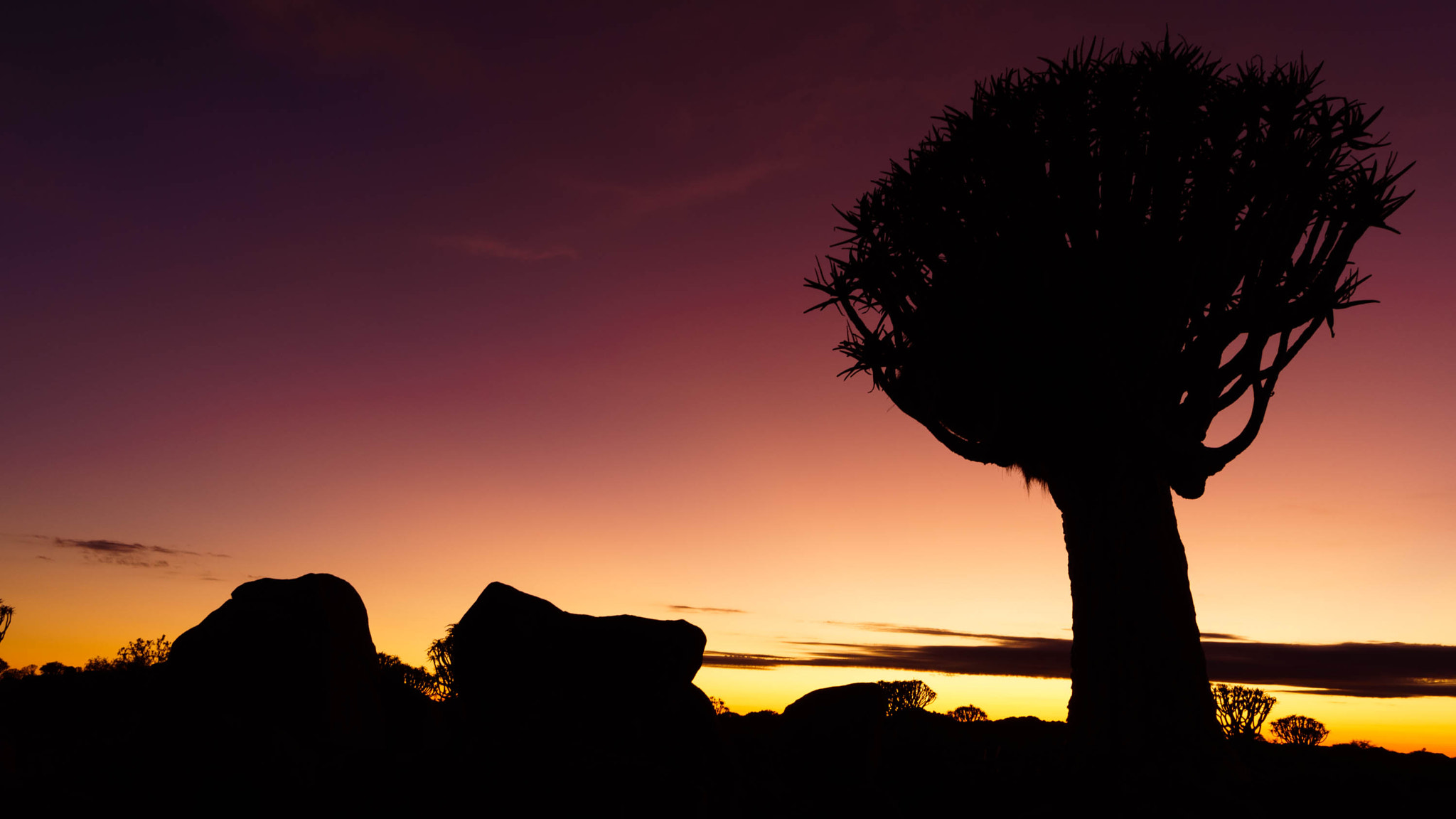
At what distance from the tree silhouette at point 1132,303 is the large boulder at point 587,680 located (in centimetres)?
492

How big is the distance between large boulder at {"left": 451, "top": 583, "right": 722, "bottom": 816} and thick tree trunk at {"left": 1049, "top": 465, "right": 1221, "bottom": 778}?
4.86 m

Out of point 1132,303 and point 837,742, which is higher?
point 1132,303

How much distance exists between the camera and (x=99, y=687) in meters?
18.8

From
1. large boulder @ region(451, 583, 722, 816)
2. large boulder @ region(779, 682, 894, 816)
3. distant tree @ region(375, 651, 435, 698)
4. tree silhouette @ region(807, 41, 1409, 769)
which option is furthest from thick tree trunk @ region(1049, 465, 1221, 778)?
distant tree @ region(375, 651, 435, 698)

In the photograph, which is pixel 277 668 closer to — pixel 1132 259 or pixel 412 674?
pixel 1132 259

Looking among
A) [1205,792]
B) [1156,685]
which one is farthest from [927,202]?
[1205,792]

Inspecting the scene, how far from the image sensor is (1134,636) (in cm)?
1012

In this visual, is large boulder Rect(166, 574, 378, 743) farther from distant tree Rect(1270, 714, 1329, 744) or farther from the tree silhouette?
distant tree Rect(1270, 714, 1329, 744)

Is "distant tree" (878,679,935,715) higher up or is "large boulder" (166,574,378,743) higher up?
"large boulder" (166,574,378,743)

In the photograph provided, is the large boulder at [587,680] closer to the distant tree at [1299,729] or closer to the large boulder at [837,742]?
the large boulder at [837,742]

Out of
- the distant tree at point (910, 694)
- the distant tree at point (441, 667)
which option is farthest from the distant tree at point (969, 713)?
the distant tree at point (441, 667)

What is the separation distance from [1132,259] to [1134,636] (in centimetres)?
475

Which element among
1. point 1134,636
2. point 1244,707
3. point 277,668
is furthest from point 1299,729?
point 277,668

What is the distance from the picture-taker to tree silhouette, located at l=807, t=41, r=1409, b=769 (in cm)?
1030
